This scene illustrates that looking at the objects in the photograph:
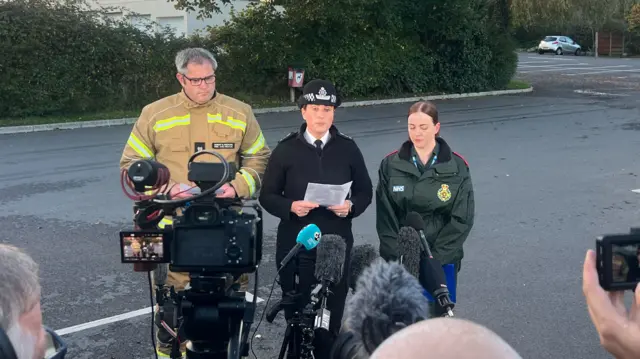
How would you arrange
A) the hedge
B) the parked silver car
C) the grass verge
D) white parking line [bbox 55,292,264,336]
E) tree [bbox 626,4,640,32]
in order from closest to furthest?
white parking line [bbox 55,292,264,336] → the grass verge → the hedge → tree [bbox 626,4,640,32] → the parked silver car

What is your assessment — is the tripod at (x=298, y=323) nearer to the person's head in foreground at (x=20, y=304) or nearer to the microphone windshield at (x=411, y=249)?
the microphone windshield at (x=411, y=249)

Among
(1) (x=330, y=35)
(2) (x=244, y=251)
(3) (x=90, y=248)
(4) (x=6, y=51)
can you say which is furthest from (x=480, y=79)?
(2) (x=244, y=251)

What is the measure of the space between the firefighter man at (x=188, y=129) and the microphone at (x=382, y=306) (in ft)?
6.19

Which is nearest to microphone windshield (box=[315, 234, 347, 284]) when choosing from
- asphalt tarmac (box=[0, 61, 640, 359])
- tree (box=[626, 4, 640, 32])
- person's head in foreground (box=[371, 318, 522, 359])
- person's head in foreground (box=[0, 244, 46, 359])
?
person's head in foreground (box=[0, 244, 46, 359])

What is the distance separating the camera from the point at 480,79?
23828 millimetres

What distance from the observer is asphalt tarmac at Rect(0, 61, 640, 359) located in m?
5.02

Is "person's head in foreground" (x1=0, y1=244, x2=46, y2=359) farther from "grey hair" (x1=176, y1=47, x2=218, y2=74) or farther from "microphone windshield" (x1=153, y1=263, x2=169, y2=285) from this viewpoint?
"grey hair" (x1=176, y1=47, x2=218, y2=74)

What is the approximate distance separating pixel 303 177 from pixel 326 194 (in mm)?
257

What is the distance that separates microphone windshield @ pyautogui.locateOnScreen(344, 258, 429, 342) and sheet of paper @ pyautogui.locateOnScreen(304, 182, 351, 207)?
175cm

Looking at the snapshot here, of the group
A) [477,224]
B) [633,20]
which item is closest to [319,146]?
[477,224]

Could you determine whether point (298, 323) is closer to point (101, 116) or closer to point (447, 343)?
point (447, 343)

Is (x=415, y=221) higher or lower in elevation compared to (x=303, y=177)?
lower

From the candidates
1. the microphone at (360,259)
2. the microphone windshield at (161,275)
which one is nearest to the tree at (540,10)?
the microphone at (360,259)

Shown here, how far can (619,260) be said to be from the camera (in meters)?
1.69
